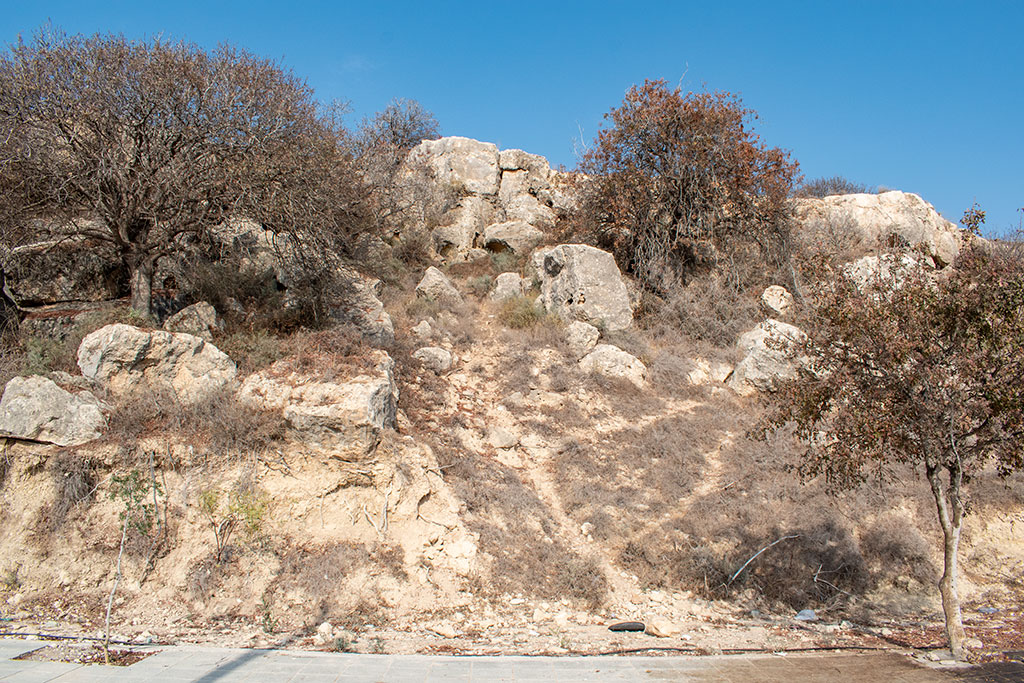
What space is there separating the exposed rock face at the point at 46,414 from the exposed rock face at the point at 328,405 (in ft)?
6.70

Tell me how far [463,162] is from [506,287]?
761 cm

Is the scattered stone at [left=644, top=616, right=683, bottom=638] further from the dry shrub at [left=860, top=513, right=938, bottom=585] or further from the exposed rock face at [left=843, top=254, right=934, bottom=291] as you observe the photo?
the exposed rock face at [left=843, top=254, right=934, bottom=291]

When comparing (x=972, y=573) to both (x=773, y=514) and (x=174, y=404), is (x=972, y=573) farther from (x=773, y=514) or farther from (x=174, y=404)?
(x=174, y=404)

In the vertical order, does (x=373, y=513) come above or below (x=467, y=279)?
below

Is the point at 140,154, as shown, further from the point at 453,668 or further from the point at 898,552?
the point at 898,552

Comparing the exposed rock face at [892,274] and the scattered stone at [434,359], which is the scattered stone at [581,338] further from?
the exposed rock face at [892,274]

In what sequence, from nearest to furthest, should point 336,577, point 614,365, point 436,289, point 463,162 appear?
1. point 336,577
2. point 614,365
3. point 436,289
4. point 463,162

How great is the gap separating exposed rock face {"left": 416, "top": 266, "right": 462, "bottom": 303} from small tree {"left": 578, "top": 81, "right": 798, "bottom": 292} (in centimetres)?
492

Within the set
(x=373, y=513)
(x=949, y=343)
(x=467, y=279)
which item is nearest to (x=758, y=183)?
(x=467, y=279)

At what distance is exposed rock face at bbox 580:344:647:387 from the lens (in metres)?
14.0

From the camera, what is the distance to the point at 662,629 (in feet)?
25.8

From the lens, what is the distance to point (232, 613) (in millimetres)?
7914

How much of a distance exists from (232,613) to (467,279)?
41.5ft

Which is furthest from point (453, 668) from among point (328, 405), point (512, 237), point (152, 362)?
point (512, 237)
